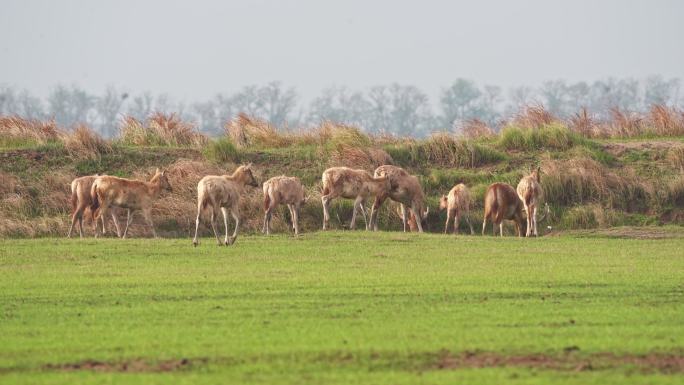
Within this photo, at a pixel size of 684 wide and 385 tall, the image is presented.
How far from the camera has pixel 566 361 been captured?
47.2 ft

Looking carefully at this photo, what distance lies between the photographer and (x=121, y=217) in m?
36.2

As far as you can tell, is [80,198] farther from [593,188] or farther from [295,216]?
[593,188]

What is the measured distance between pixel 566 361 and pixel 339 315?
4096 millimetres

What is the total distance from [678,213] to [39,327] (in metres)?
24.2

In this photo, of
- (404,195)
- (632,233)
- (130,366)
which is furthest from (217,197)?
(130,366)

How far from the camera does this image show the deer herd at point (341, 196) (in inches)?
1284

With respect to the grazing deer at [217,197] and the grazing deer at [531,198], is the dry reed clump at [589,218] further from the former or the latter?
the grazing deer at [217,197]

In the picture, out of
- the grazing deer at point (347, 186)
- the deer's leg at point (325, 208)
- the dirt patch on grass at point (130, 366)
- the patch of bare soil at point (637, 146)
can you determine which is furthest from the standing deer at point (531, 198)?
the dirt patch on grass at point (130, 366)

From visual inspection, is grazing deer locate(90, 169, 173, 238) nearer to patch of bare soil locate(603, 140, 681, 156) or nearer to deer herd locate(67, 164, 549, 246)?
deer herd locate(67, 164, 549, 246)

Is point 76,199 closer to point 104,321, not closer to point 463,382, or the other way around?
point 104,321

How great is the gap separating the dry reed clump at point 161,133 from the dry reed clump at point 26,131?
2.17 m

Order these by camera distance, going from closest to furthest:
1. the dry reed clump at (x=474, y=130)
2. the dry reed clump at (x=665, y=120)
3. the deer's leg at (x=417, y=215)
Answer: the deer's leg at (x=417, y=215)
the dry reed clump at (x=665, y=120)
the dry reed clump at (x=474, y=130)

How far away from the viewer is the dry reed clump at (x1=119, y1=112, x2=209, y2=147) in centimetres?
4275

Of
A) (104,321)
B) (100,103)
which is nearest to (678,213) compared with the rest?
(104,321)
